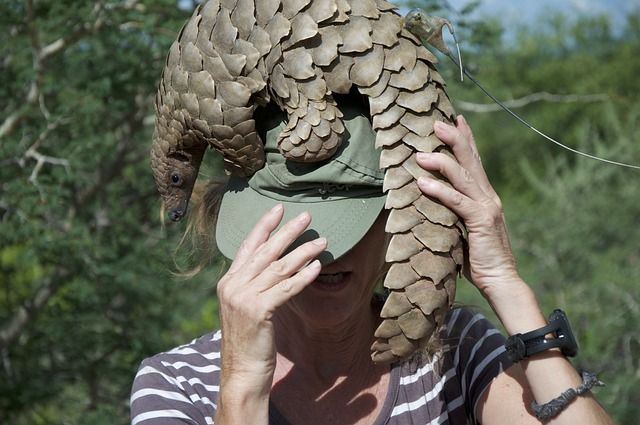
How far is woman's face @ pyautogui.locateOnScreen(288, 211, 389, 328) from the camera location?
1768 mm

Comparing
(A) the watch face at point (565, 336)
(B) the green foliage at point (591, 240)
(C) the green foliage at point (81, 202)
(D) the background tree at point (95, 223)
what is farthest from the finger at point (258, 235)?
(C) the green foliage at point (81, 202)

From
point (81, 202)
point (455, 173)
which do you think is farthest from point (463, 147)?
point (81, 202)

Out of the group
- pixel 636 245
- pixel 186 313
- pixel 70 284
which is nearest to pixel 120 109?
pixel 70 284

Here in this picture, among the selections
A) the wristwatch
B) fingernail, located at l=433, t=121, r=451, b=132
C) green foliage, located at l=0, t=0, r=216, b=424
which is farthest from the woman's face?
green foliage, located at l=0, t=0, r=216, b=424

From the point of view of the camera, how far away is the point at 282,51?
1.63m

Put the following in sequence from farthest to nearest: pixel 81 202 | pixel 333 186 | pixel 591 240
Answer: pixel 591 240 → pixel 81 202 → pixel 333 186

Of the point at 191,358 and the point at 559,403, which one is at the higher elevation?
the point at 559,403

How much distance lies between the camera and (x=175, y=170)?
1900 millimetres

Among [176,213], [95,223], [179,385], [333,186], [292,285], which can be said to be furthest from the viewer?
[95,223]

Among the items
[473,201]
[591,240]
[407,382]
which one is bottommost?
[591,240]

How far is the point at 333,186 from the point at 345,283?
0.22 metres

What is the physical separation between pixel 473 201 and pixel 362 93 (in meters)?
0.31

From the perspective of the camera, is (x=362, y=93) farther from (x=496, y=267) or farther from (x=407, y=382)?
(x=407, y=382)

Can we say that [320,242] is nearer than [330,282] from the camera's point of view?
Yes
